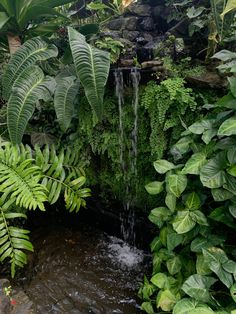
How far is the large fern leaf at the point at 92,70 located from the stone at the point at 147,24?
176 centimetres

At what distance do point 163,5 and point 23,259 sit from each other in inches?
130

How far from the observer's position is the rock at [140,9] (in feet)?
12.3

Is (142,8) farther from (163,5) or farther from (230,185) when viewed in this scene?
(230,185)

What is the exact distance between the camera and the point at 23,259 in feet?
6.52

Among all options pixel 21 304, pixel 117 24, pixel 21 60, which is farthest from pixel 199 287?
pixel 117 24

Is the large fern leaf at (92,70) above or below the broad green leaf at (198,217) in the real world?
above

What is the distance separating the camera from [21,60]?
2.44 m

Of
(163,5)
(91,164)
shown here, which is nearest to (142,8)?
(163,5)

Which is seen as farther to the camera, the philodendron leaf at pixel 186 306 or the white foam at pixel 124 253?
the white foam at pixel 124 253

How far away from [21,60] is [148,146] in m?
1.30

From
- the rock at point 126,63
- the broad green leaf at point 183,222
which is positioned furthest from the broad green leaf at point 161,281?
the rock at point 126,63

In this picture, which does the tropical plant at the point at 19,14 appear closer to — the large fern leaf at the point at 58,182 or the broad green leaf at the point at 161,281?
the large fern leaf at the point at 58,182

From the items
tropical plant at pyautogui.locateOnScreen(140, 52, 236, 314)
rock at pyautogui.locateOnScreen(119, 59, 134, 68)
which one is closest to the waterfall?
rock at pyautogui.locateOnScreen(119, 59, 134, 68)

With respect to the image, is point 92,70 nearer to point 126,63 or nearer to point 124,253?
point 126,63
